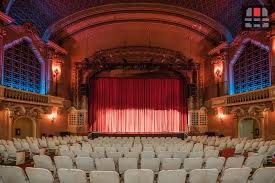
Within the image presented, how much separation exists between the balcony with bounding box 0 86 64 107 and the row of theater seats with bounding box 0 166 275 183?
11.3 m

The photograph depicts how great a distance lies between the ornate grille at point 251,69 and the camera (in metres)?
17.6

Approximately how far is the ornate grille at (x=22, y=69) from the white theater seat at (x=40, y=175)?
13588 millimetres

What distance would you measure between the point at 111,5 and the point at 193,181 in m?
17.7

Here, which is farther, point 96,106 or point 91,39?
point 96,106

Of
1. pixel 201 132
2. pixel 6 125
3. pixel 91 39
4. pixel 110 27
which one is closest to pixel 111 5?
pixel 110 27

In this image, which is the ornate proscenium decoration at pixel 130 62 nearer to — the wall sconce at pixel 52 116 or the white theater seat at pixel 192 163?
the wall sconce at pixel 52 116

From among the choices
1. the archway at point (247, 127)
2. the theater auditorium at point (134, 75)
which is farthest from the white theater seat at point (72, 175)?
the archway at point (247, 127)

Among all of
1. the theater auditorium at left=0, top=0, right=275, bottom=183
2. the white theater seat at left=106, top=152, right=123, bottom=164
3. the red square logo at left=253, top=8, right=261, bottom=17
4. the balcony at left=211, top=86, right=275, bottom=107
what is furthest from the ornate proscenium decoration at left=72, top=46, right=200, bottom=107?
the white theater seat at left=106, top=152, right=123, bottom=164

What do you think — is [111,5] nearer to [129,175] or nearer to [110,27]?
[110,27]

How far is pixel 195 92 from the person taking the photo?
24719 millimetres

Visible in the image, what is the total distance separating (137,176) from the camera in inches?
187

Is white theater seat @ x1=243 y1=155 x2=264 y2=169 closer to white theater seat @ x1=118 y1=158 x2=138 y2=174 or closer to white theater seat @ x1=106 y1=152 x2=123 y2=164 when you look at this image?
white theater seat @ x1=118 y1=158 x2=138 y2=174

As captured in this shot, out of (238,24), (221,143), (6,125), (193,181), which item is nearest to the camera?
(193,181)

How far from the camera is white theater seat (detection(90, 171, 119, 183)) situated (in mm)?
4699
